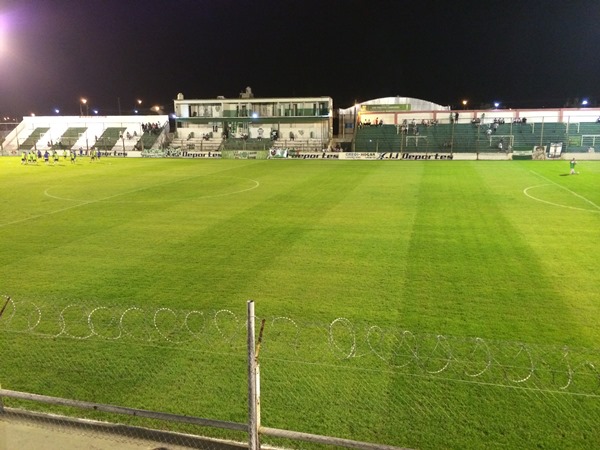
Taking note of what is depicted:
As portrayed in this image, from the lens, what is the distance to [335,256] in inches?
542

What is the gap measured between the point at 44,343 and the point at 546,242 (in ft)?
46.4

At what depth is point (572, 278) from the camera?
38.3ft

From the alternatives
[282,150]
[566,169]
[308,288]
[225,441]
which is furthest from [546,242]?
[282,150]

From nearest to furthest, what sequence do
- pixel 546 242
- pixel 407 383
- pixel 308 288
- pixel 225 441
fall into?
pixel 225 441 < pixel 407 383 < pixel 308 288 < pixel 546 242

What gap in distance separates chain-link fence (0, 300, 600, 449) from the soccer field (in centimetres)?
26

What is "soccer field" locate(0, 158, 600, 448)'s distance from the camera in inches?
383

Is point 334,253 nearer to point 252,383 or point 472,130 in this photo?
point 252,383

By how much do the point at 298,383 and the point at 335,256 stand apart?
6.83 m

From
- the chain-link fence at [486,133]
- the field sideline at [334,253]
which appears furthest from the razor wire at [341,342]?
the chain-link fence at [486,133]

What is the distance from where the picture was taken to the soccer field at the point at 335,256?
973 centimetres

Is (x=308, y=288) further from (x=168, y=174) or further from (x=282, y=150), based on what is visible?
(x=282, y=150)

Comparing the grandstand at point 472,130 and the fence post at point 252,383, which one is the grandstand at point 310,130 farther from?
the fence post at point 252,383

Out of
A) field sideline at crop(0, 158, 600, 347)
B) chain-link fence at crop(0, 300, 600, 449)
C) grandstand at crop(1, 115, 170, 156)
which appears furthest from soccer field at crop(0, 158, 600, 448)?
grandstand at crop(1, 115, 170, 156)

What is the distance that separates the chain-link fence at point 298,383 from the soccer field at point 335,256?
256mm
